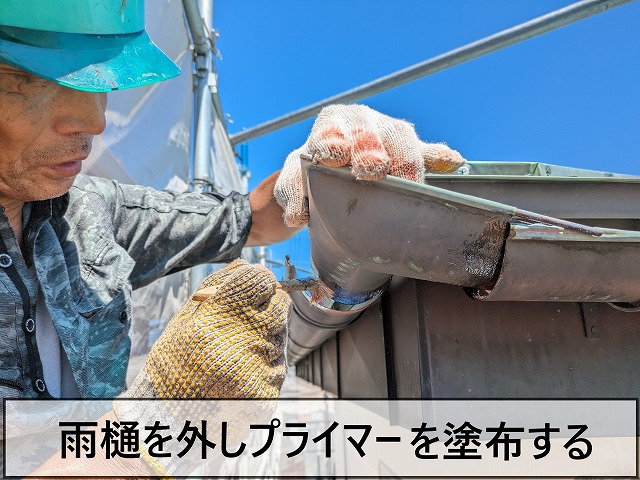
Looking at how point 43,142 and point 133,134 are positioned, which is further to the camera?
point 133,134

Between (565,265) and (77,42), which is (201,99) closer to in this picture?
(77,42)

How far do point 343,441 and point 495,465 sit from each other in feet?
4.00

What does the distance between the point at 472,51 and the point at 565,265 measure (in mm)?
2625

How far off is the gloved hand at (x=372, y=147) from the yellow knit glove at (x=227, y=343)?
1.11 feet

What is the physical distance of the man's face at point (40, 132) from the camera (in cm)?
98

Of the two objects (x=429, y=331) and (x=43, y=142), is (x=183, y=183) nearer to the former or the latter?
(x=43, y=142)

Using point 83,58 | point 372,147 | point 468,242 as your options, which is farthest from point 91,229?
point 468,242

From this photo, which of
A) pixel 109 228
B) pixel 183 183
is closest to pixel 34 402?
pixel 109 228

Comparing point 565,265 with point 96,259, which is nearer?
point 565,265

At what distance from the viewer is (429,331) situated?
1.04 m

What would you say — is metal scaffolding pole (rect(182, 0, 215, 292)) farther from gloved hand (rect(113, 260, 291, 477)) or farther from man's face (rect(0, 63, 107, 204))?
gloved hand (rect(113, 260, 291, 477))

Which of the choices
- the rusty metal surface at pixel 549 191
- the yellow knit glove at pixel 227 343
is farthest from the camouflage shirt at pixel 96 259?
the rusty metal surface at pixel 549 191

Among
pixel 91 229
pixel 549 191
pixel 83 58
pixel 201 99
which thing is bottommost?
pixel 91 229

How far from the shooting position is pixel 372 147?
850mm
